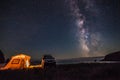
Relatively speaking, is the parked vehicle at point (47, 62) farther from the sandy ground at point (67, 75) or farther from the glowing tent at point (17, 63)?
the sandy ground at point (67, 75)

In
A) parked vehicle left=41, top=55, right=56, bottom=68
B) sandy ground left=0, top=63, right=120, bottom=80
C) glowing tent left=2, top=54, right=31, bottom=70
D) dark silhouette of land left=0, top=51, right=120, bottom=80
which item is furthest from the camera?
parked vehicle left=41, top=55, right=56, bottom=68

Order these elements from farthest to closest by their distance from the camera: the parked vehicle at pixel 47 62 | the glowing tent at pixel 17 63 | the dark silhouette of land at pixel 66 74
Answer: the parked vehicle at pixel 47 62 → the glowing tent at pixel 17 63 → the dark silhouette of land at pixel 66 74

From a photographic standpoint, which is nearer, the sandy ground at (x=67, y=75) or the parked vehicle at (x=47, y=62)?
the sandy ground at (x=67, y=75)

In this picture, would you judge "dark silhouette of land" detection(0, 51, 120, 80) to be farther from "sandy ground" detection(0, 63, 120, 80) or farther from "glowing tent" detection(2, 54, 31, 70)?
"glowing tent" detection(2, 54, 31, 70)

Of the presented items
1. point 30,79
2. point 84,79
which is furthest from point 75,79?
point 30,79

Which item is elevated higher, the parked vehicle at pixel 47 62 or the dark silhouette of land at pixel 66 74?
the parked vehicle at pixel 47 62

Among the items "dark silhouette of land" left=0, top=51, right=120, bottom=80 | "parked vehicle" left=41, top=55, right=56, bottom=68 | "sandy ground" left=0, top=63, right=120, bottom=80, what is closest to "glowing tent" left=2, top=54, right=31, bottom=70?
"parked vehicle" left=41, top=55, right=56, bottom=68

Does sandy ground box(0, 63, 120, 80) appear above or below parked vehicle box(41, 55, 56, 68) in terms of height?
below

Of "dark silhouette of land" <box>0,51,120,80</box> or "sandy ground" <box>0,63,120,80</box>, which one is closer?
"sandy ground" <box>0,63,120,80</box>

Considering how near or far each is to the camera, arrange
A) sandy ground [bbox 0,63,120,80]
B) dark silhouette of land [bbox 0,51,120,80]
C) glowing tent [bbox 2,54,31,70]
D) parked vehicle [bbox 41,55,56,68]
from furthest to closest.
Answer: parked vehicle [bbox 41,55,56,68], glowing tent [bbox 2,54,31,70], dark silhouette of land [bbox 0,51,120,80], sandy ground [bbox 0,63,120,80]

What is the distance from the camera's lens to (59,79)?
14.1 m

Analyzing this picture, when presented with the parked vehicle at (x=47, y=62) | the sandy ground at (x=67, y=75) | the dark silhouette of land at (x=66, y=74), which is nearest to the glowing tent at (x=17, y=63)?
the parked vehicle at (x=47, y=62)

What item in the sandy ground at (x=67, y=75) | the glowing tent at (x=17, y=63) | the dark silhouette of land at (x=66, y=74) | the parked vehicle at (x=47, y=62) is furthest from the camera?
the parked vehicle at (x=47, y=62)

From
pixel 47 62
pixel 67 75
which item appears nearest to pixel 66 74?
pixel 67 75
